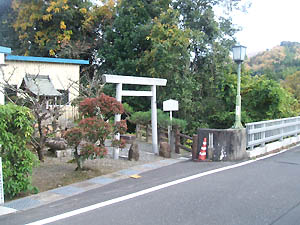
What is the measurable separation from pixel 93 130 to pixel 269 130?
24.3 feet

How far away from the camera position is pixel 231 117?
19156mm

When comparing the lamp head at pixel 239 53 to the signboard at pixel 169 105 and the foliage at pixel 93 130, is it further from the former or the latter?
the foliage at pixel 93 130

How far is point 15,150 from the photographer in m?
7.34

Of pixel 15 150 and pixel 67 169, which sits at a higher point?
pixel 15 150

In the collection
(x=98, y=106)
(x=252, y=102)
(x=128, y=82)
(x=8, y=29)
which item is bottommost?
(x=98, y=106)

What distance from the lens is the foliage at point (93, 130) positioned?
29.6 ft

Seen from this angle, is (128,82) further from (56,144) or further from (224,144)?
(224,144)

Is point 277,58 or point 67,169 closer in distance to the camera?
point 67,169

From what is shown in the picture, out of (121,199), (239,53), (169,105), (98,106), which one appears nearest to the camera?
(121,199)

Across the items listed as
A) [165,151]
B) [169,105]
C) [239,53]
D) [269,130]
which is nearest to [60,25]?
[169,105]

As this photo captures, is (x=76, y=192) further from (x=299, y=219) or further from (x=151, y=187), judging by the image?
(x=299, y=219)

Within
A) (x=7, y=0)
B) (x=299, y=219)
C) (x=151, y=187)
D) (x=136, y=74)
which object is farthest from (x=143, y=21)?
(x=299, y=219)

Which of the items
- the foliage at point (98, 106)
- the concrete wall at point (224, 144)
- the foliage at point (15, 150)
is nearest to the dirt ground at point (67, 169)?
the foliage at point (15, 150)

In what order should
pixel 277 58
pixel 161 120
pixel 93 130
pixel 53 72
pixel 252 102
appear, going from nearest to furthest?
pixel 93 130 < pixel 161 120 < pixel 252 102 < pixel 53 72 < pixel 277 58
